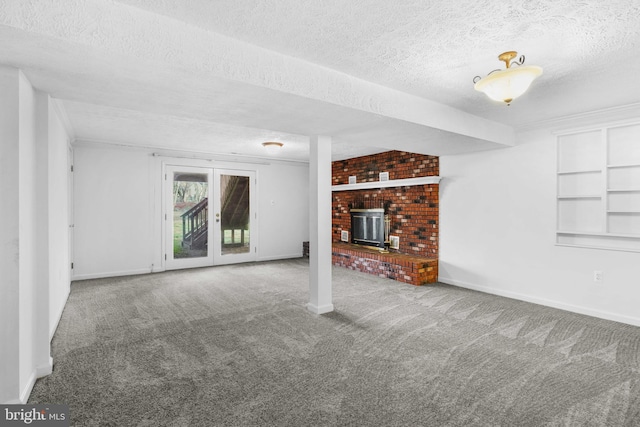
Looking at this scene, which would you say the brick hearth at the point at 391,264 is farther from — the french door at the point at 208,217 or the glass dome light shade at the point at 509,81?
the glass dome light shade at the point at 509,81

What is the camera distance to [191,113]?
3.01 metres

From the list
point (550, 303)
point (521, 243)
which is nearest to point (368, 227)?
point (521, 243)

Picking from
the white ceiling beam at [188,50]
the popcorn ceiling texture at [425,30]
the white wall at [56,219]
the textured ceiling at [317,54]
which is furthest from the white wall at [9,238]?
the white wall at [56,219]

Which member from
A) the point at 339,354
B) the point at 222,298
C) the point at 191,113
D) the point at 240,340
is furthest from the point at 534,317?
the point at 191,113

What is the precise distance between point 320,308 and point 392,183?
10.2 feet

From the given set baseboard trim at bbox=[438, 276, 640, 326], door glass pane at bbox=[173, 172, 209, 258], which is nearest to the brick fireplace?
baseboard trim at bbox=[438, 276, 640, 326]

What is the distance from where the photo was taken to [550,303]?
165 inches

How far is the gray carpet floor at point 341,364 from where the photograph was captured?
79.0 inches

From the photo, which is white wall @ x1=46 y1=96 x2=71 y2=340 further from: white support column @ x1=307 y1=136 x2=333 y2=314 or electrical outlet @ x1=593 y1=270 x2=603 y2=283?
electrical outlet @ x1=593 y1=270 x2=603 y2=283

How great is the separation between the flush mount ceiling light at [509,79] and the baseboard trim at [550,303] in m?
2.98

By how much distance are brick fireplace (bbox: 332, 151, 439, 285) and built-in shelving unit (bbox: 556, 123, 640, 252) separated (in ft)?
6.00

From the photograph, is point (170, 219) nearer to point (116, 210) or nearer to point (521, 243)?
point (116, 210)

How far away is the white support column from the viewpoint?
3.83 m

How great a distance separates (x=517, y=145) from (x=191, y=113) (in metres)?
4.10
